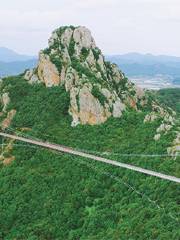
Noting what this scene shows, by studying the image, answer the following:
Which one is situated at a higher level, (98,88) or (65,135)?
(98,88)

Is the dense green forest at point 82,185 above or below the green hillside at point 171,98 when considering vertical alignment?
above

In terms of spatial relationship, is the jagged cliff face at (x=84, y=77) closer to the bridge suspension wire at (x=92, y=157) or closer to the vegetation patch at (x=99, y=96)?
the vegetation patch at (x=99, y=96)

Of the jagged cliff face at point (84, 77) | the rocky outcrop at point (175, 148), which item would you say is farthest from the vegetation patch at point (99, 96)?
the rocky outcrop at point (175, 148)


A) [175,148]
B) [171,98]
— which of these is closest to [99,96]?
[175,148]

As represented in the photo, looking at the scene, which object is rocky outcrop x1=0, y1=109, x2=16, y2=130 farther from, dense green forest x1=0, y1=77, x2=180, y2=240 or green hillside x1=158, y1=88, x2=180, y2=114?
green hillside x1=158, y1=88, x2=180, y2=114

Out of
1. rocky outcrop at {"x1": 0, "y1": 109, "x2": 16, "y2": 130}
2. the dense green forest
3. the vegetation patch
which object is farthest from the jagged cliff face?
rocky outcrop at {"x1": 0, "y1": 109, "x2": 16, "y2": 130}

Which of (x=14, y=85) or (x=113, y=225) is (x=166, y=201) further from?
(x=14, y=85)

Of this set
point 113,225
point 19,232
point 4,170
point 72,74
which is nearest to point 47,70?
point 72,74
